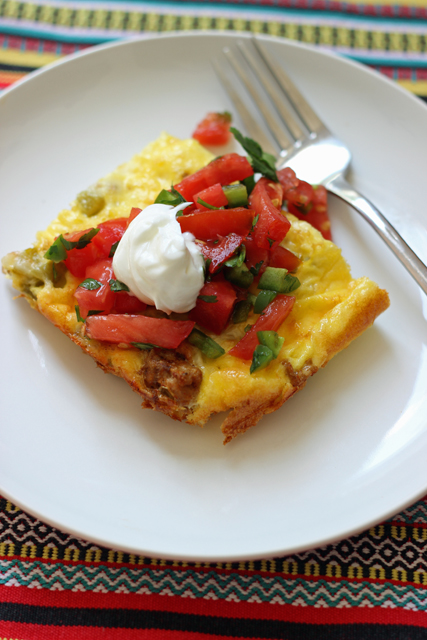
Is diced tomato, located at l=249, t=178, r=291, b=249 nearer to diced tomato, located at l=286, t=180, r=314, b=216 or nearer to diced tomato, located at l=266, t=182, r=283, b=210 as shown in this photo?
diced tomato, located at l=266, t=182, r=283, b=210

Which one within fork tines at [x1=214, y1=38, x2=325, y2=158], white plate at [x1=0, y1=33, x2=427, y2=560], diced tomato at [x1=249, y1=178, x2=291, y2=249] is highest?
fork tines at [x1=214, y1=38, x2=325, y2=158]

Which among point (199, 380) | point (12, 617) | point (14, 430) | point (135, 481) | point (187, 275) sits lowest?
point (12, 617)

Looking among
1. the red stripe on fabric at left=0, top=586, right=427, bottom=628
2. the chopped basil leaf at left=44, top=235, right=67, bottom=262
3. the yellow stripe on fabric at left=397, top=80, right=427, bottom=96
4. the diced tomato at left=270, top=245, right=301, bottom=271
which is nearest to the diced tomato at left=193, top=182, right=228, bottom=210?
the diced tomato at left=270, top=245, right=301, bottom=271

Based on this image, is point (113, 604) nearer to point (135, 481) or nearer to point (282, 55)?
point (135, 481)

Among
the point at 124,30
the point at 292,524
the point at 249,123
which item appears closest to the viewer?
the point at 292,524

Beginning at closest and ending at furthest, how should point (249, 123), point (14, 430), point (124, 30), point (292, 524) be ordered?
point (292, 524) < point (14, 430) < point (249, 123) < point (124, 30)

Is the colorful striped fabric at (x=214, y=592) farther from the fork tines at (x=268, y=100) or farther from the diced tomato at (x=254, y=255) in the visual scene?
the fork tines at (x=268, y=100)

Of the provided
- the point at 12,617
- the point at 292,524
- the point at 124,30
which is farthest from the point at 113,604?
the point at 124,30

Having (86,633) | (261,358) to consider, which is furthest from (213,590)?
(261,358)
